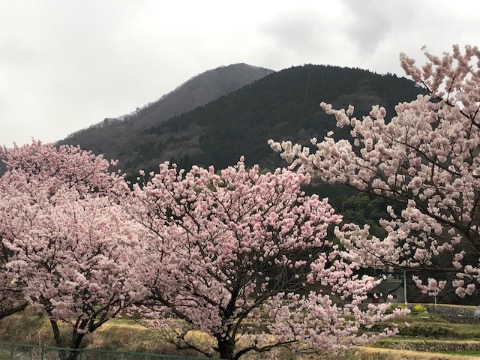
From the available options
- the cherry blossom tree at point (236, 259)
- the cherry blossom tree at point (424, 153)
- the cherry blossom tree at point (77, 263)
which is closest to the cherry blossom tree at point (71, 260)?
the cherry blossom tree at point (77, 263)

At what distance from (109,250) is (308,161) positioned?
10.9 m

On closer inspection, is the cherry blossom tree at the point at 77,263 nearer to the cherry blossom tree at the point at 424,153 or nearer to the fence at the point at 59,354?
the fence at the point at 59,354

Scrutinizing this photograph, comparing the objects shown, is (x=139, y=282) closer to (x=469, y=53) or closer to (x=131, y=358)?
(x=131, y=358)

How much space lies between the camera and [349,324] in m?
13.6

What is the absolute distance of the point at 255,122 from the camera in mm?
148125

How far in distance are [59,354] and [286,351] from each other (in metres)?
8.99

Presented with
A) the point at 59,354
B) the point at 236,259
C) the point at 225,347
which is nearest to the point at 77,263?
the point at 59,354

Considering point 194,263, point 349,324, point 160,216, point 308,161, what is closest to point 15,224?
point 160,216

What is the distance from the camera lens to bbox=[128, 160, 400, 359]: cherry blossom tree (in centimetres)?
1333

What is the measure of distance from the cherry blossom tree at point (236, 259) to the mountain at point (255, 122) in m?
97.9

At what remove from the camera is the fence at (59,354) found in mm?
13289

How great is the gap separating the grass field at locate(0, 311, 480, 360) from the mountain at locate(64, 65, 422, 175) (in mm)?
83316

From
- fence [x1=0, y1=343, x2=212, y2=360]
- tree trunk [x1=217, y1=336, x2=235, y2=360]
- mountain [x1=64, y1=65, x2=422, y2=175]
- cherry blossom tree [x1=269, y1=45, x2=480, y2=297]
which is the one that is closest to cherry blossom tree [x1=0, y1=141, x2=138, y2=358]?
fence [x1=0, y1=343, x2=212, y2=360]

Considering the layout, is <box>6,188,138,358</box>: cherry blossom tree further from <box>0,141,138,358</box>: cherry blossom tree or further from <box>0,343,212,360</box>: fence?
<box>0,343,212,360</box>: fence
